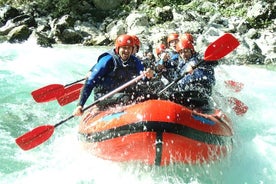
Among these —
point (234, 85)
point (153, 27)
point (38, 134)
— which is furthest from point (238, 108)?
point (153, 27)

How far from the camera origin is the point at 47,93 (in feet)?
19.8

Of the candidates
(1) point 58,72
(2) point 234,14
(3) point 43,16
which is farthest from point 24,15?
(2) point 234,14

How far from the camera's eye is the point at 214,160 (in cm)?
470

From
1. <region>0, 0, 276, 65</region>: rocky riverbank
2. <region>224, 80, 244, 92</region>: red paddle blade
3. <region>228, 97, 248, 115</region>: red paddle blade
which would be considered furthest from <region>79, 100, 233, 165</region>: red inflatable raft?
<region>0, 0, 276, 65</region>: rocky riverbank

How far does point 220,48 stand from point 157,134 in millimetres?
1737

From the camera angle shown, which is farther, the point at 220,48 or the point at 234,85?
the point at 234,85

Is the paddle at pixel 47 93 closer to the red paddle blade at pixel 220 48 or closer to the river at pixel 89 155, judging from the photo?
the river at pixel 89 155

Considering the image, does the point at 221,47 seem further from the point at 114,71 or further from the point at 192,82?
the point at 114,71

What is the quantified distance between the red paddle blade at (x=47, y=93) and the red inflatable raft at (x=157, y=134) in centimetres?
158

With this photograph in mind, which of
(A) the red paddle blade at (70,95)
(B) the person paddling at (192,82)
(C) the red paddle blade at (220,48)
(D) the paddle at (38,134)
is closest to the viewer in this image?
(D) the paddle at (38,134)

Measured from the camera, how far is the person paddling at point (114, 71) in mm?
4906

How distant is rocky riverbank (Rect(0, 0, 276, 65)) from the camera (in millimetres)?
11953

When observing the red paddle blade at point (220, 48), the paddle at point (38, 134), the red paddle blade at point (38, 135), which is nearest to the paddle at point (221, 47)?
the red paddle blade at point (220, 48)

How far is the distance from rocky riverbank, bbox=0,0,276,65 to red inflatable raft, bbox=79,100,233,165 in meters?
7.22
